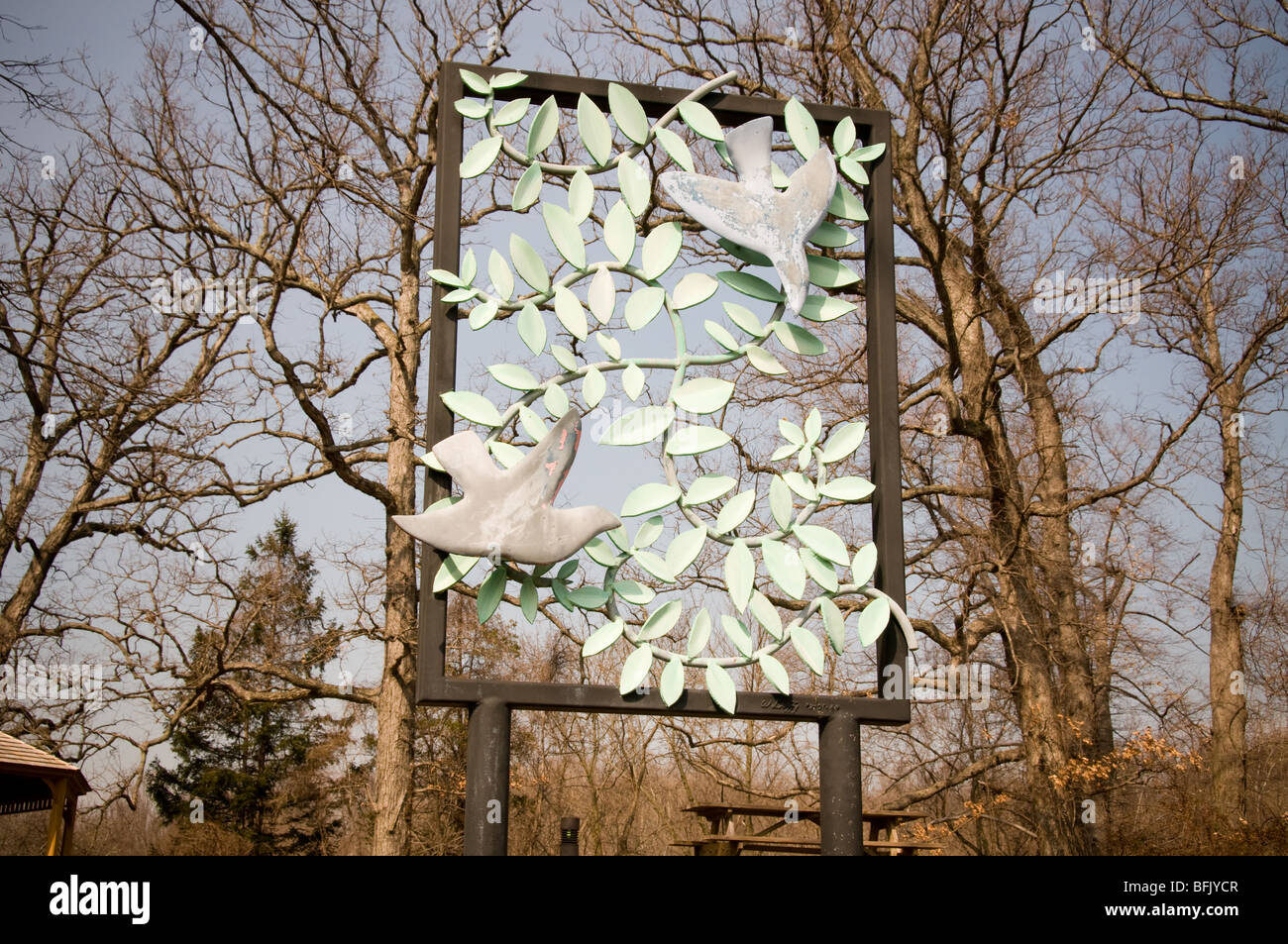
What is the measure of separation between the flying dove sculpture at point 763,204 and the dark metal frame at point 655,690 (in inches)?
11.2

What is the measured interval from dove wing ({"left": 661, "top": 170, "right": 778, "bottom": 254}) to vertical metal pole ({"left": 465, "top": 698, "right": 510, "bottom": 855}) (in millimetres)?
1955

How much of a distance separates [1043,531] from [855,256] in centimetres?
323

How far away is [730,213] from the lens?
15.5 feet

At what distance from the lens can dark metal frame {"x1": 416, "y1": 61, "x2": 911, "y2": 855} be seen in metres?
4.14

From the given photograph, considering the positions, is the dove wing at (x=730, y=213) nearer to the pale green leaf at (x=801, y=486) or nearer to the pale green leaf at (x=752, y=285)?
the pale green leaf at (x=752, y=285)

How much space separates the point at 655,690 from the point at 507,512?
832 millimetres

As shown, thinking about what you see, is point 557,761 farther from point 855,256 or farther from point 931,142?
point 931,142

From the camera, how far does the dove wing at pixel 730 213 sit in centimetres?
470

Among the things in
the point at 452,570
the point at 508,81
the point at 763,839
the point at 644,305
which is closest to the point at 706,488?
the point at 644,305

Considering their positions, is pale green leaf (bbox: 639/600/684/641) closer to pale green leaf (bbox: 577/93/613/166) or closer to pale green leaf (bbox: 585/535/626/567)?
pale green leaf (bbox: 585/535/626/567)

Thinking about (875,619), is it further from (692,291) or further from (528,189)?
(528,189)

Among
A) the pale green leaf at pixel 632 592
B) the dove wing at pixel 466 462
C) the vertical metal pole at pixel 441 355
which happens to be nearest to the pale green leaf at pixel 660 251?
the vertical metal pole at pixel 441 355
